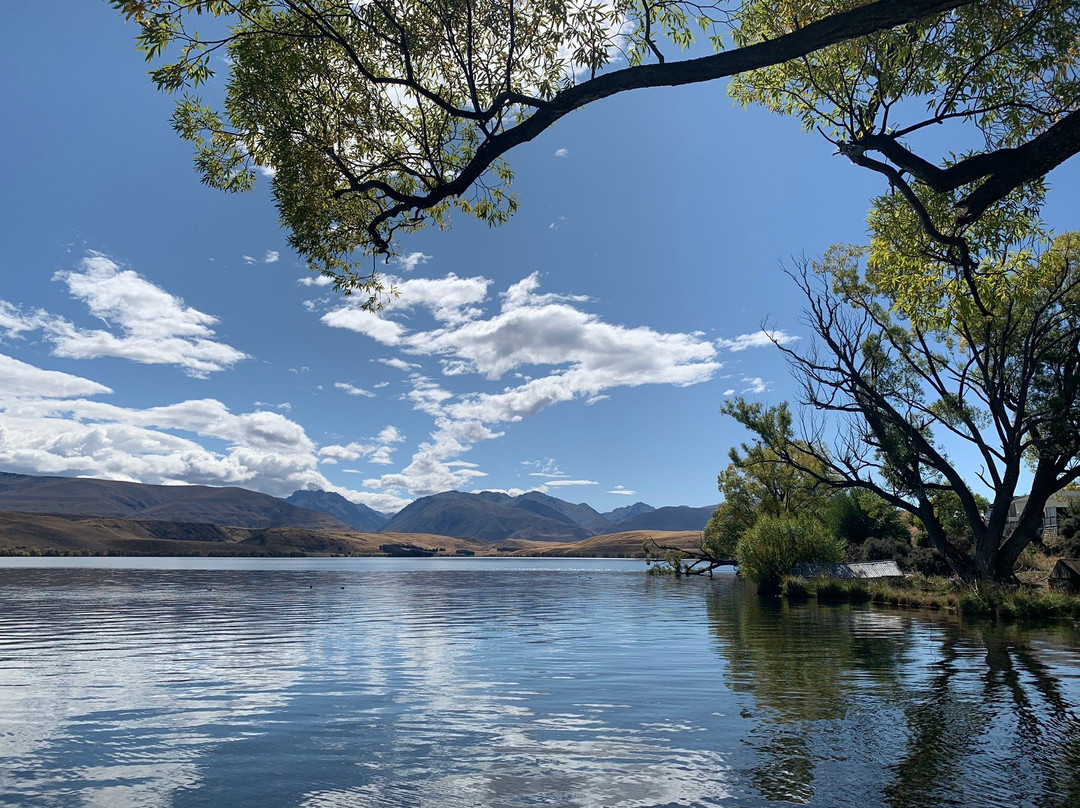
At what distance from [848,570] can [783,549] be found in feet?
16.6

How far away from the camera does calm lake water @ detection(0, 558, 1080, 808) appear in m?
9.91

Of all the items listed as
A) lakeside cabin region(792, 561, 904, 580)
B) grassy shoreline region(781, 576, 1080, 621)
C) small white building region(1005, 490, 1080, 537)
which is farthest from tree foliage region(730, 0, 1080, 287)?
small white building region(1005, 490, 1080, 537)

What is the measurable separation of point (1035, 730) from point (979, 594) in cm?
2565

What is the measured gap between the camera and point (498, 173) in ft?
51.3

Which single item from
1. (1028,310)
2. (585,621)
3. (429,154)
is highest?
(1028,310)

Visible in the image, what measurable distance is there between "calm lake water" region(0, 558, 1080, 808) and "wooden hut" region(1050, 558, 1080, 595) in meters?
9.49

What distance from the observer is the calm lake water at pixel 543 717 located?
9.91 metres

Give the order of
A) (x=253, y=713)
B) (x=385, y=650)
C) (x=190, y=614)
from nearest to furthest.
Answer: (x=253, y=713), (x=385, y=650), (x=190, y=614)

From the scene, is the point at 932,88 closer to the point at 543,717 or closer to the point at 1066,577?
the point at 543,717

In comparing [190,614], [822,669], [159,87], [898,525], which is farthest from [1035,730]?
[898,525]

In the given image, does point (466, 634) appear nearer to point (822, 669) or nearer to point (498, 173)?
point (822, 669)

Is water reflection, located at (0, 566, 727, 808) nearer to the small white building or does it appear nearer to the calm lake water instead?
the calm lake water

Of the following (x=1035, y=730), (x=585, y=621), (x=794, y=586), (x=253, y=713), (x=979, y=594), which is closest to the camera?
(x=1035, y=730)

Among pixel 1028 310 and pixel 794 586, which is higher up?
pixel 1028 310
